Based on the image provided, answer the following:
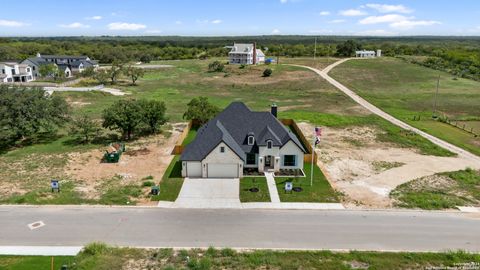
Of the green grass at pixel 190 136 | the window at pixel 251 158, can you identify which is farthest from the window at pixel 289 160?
the green grass at pixel 190 136

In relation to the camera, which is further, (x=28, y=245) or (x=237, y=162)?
(x=237, y=162)

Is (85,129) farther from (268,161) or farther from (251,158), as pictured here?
(268,161)

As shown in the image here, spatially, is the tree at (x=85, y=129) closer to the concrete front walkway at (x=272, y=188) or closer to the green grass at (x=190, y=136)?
the green grass at (x=190, y=136)

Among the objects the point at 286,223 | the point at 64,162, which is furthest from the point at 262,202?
the point at 64,162

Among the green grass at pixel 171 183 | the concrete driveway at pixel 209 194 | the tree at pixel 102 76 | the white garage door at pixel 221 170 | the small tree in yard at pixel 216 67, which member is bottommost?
the concrete driveway at pixel 209 194

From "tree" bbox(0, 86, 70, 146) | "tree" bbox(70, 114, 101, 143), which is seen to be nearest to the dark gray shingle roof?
"tree" bbox(70, 114, 101, 143)

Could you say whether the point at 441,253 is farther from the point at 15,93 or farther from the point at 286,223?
the point at 15,93
